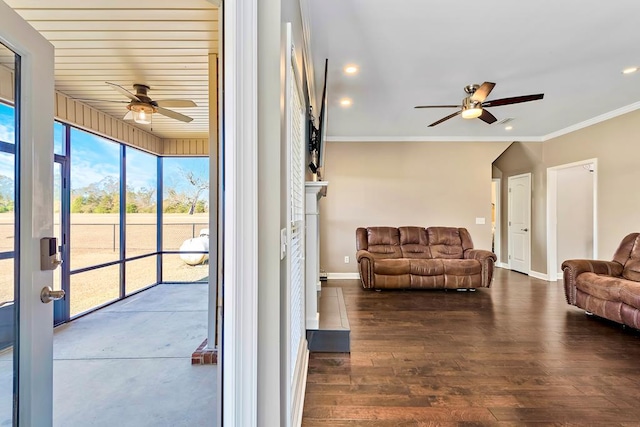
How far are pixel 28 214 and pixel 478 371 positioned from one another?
2821mm

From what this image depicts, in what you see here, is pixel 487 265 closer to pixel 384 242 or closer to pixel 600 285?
pixel 600 285

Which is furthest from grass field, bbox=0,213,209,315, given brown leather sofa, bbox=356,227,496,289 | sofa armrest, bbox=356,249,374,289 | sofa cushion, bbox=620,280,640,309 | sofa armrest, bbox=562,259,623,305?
sofa cushion, bbox=620,280,640,309

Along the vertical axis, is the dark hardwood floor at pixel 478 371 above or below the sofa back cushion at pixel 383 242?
below

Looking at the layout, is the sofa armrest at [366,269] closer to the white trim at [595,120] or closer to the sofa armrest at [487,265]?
the sofa armrest at [487,265]

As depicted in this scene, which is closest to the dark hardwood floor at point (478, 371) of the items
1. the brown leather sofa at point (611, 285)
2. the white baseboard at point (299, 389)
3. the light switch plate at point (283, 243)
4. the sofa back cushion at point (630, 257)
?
the white baseboard at point (299, 389)

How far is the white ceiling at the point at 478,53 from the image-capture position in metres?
2.24

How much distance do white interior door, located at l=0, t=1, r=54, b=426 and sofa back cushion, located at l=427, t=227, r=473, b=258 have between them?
507cm

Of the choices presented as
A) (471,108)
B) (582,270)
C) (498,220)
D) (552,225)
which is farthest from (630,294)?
(498,220)

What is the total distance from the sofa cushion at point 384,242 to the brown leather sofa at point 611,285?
2.31m

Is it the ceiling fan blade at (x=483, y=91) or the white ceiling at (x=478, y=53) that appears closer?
the white ceiling at (x=478, y=53)

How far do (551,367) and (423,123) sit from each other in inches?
146

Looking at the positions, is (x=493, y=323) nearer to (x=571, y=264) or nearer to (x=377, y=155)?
(x=571, y=264)

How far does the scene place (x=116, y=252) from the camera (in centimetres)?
441

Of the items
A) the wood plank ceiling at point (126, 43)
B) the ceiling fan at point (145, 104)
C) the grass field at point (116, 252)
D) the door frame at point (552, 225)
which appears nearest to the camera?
the wood plank ceiling at point (126, 43)
